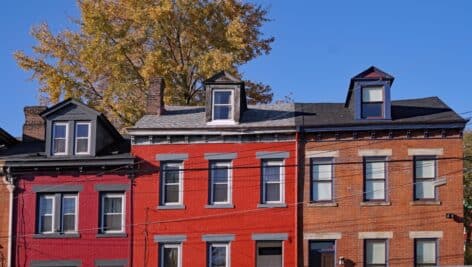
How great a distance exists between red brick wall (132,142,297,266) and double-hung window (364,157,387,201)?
3.06 m

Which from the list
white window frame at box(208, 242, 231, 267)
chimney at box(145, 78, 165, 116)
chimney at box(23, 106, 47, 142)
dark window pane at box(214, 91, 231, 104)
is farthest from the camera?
chimney at box(23, 106, 47, 142)

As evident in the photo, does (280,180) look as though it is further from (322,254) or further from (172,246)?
(172,246)

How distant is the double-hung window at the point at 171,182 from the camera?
38.2 meters

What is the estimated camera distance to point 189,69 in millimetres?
49000

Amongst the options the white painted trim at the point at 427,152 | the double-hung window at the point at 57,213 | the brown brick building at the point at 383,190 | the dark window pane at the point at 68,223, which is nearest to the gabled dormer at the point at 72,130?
the double-hung window at the point at 57,213

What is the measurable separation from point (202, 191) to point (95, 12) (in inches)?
599

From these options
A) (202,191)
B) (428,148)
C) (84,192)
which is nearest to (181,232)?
(202,191)

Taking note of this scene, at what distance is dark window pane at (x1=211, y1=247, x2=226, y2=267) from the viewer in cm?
3753

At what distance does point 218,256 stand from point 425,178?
9.23 meters

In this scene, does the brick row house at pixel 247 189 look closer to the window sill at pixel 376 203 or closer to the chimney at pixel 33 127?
the window sill at pixel 376 203

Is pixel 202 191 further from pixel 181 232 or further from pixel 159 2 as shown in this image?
pixel 159 2

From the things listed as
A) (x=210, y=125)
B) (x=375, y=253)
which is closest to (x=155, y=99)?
(x=210, y=125)

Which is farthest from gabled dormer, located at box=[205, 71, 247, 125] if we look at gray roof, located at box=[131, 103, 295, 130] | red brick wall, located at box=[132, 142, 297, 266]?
red brick wall, located at box=[132, 142, 297, 266]

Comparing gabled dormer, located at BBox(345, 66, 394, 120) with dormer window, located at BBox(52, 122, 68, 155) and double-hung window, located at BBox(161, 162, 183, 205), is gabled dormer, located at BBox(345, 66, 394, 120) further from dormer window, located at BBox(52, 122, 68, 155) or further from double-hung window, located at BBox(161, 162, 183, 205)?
dormer window, located at BBox(52, 122, 68, 155)
